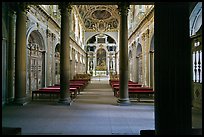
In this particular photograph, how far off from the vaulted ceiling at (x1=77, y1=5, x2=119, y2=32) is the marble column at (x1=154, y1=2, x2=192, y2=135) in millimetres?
37876

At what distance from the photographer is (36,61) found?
1716 centimetres

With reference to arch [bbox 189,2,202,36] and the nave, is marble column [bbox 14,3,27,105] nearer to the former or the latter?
the nave

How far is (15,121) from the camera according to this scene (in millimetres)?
7727

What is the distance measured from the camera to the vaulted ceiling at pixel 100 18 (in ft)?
139

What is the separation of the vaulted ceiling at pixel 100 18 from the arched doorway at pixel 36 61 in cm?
2417

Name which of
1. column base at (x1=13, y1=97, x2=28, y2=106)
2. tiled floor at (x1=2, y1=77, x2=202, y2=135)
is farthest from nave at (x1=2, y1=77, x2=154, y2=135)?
column base at (x1=13, y1=97, x2=28, y2=106)

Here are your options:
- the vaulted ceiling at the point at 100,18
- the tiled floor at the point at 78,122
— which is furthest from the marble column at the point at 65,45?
the vaulted ceiling at the point at 100,18

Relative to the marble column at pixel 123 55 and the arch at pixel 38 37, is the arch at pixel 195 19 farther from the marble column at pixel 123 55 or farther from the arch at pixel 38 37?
the arch at pixel 38 37

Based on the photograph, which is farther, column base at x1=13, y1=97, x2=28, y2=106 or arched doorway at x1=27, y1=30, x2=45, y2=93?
arched doorway at x1=27, y1=30, x2=45, y2=93

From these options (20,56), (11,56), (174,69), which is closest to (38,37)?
(11,56)

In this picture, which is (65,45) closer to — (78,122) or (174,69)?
(78,122)

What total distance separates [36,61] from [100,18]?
30.6 meters

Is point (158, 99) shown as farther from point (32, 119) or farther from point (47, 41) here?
point (47, 41)

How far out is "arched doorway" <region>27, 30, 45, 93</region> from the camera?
1603cm
